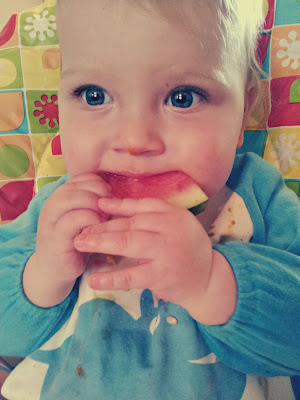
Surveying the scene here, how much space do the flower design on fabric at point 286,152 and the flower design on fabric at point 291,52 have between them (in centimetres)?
22

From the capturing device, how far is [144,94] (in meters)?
0.69

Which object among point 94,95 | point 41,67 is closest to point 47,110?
point 41,67

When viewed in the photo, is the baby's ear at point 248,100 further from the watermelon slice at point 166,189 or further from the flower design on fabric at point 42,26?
the flower design on fabric at point 42,26

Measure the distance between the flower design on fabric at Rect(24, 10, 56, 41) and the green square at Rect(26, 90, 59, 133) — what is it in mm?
198

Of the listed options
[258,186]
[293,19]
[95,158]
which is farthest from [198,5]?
[293,19]

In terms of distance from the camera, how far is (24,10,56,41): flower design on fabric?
133cm

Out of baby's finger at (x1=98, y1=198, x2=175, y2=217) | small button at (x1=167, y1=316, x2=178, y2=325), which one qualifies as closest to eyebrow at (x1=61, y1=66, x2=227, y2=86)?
baby's finger at (x1=98, y1=198, x2=175, y2=217)

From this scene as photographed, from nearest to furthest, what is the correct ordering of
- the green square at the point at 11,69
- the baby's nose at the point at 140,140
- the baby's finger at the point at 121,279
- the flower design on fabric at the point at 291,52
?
the baby's finger at the point at 121,279
the baby's nose at the point at 140,140
the flower design on fabric at the point at 291,52
the green square at the point at 11,69

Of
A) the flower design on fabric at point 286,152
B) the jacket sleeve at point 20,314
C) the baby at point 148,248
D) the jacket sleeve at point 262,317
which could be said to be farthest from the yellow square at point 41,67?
the jacket sleeve at point 262,317

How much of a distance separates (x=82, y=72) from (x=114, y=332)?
541 millimetres

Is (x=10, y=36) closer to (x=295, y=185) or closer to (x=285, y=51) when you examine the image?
(x=285, y=51)

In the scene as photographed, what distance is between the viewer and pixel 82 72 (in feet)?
2.43

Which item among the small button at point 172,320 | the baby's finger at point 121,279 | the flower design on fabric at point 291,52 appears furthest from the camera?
the flower design on fabric at point 291,52

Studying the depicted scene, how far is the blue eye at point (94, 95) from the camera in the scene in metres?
0.75
